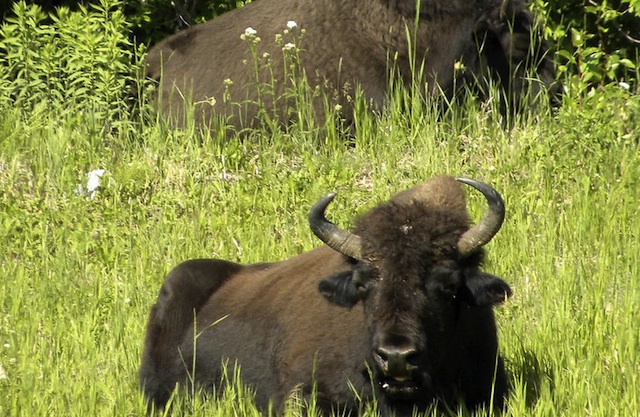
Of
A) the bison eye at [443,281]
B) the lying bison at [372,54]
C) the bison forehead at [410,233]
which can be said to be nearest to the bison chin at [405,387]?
the bison eye at [443,281]

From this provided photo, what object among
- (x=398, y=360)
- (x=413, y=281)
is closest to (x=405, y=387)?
(x=398, y=360)

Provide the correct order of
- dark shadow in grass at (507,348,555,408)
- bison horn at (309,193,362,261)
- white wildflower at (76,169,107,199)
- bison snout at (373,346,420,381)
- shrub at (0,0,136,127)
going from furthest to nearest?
shrub at (0,0,136,127) → white wildflower at (76,169,107,199) → dark shadow in grass at (507,348,555,408) → bison horn at (309,193,362,261) → bison snout at (373,346,420,381)

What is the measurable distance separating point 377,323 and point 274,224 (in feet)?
11.5

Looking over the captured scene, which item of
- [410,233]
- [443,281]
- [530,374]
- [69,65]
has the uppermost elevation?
[410,233]

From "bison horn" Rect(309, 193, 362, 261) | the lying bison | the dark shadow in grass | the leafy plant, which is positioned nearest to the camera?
"bison horn" Rect(309, 193, 362, 261)

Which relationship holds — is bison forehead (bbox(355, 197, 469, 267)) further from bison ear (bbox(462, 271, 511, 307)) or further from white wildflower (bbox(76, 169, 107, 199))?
white wildflower (bbox(76, 169, 107, 199))

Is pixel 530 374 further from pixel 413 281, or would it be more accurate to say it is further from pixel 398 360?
pixel 398 360

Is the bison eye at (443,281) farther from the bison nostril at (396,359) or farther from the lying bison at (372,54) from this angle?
the lying bison at (372,54)

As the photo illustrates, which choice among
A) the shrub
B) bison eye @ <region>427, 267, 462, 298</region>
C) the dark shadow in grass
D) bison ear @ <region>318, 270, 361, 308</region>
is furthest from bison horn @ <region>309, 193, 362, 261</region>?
the shrub

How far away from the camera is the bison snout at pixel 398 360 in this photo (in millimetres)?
5848

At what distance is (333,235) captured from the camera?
21.3 ft

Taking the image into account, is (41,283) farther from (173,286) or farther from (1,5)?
(1,5)

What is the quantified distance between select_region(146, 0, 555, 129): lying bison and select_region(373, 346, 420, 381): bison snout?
543 cm

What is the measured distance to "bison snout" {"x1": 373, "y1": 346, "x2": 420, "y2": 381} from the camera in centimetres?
585
